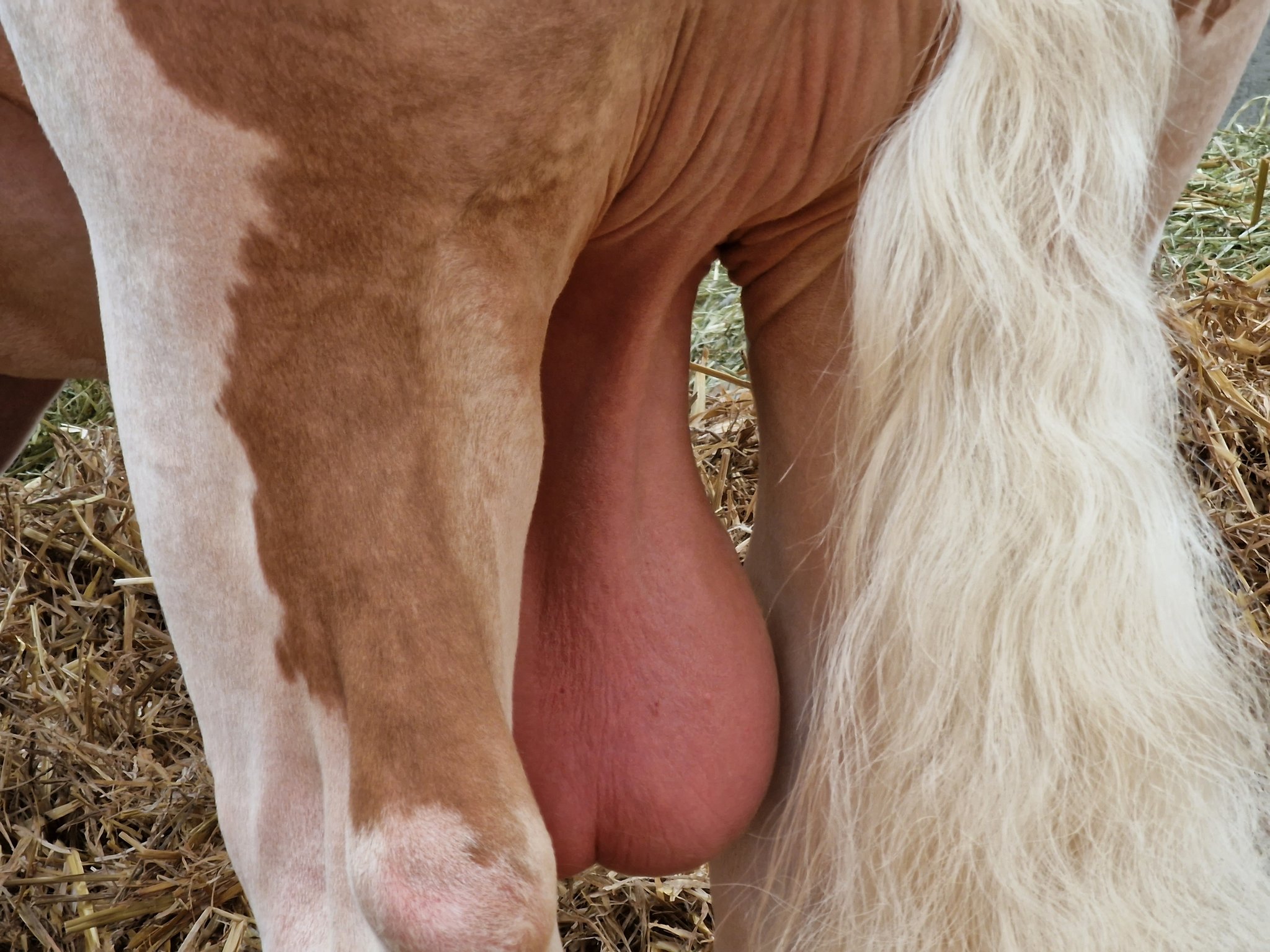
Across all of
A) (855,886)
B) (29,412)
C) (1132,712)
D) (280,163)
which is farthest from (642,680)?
(29,412)

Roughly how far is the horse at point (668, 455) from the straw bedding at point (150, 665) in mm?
388

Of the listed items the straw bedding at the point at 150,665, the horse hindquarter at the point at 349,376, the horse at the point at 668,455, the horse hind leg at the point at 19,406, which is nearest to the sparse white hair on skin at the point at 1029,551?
the horse at the point at 668,455

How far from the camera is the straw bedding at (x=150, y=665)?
1.17 m

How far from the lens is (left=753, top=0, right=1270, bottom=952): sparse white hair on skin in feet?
2.02

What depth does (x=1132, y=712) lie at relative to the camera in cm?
65

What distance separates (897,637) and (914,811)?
0.10 m

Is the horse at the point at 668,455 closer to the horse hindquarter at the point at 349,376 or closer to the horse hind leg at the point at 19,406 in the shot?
the horse hindquarter at the point at 349,376

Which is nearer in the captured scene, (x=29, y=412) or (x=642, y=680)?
(x=642, y=680)

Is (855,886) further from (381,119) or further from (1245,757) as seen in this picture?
(381,119)

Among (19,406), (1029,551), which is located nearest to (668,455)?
(1029,551)

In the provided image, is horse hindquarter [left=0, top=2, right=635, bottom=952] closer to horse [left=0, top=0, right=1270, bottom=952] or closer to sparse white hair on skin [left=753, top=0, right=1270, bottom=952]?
horse [left=0, top=0, right=1270, bottom=952]

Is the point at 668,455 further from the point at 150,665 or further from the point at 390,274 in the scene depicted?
the point at 150,665

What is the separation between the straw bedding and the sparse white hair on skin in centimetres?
38

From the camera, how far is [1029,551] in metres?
0.65
